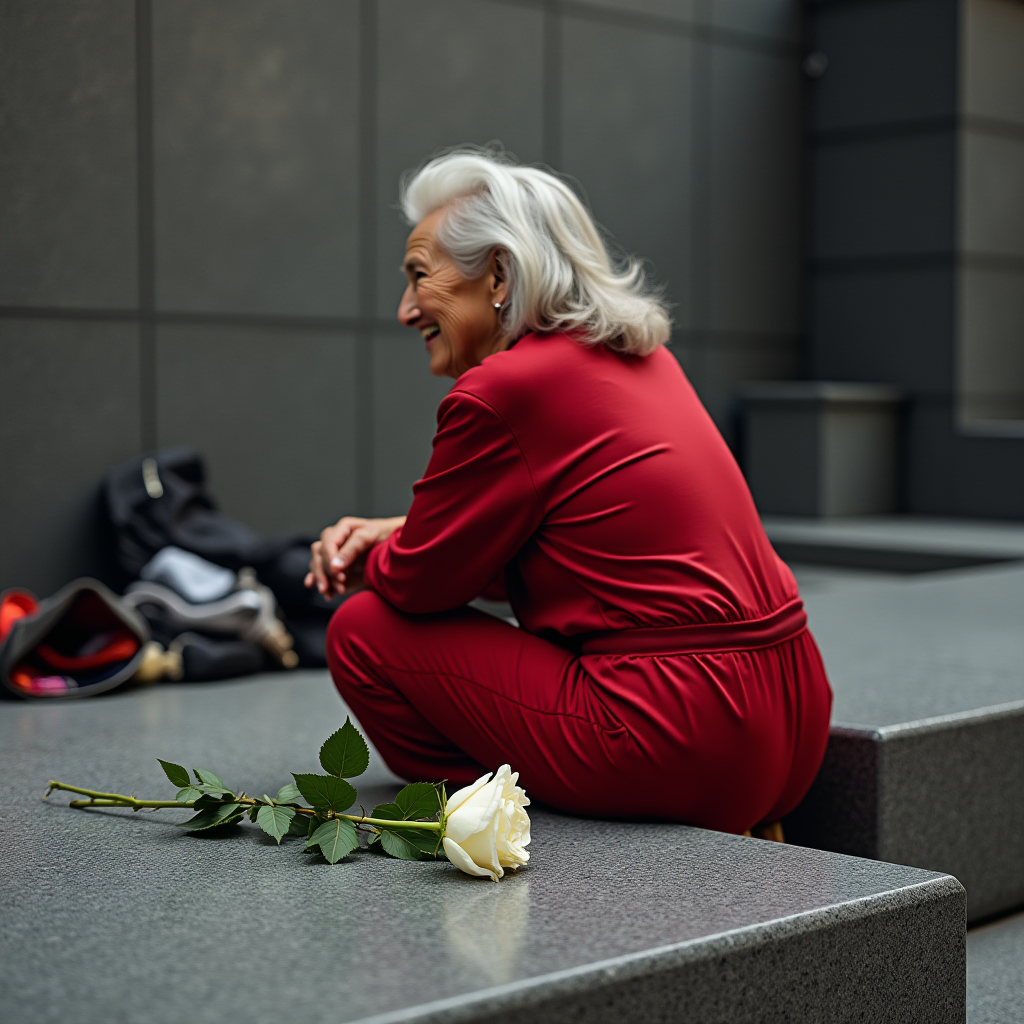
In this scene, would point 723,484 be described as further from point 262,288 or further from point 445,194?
point 262,288

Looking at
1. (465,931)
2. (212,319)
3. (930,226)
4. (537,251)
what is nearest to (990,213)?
(930,226)

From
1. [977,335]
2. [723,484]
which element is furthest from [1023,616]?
[977,335]

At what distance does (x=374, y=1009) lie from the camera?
1.29 metres

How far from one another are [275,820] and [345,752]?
0.14 metres

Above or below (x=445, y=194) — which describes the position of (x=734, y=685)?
below

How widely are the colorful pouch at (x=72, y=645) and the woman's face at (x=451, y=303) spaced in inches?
53.2

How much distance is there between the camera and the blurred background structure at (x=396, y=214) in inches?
165

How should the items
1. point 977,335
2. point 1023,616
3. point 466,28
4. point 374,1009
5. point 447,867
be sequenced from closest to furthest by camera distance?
point 374,1009 < point 447,867 < point 1023,616 < point 466,28 < point 977,335

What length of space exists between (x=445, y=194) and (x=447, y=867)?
1.00 metres

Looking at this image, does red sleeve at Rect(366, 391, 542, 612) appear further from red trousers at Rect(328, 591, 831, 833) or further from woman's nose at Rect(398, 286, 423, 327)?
woman's nose at Rect(398, 286, 423, 327)

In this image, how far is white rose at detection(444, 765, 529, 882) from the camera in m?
1.68

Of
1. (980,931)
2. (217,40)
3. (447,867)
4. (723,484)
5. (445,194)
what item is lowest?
(980,931)

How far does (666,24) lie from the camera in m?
6.06

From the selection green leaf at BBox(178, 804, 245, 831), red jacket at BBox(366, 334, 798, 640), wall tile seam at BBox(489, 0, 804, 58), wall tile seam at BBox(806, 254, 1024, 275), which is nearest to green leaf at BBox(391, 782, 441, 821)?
green leaf at BBox(178, 804, 245, 831)
